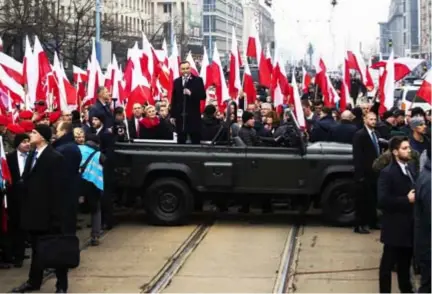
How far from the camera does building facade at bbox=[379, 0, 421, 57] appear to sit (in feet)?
487

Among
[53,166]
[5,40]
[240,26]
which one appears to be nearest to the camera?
[53,166]

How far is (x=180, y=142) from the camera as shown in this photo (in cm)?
1509

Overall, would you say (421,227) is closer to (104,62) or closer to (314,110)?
(314,110)

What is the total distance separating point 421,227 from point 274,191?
592 centimetres

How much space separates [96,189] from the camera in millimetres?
12414

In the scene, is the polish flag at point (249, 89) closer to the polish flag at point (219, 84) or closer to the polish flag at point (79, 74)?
the polish flag at point (219, 84)

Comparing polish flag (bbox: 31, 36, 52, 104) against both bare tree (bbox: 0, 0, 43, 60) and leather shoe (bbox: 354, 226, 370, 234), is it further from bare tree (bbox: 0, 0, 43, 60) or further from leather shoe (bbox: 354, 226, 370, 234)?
bare tree (bbox: 0, 0, 43, 60)

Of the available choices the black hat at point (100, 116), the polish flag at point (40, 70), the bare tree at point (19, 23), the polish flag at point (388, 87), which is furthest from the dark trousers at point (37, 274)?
the bare tree at point (19, 23)

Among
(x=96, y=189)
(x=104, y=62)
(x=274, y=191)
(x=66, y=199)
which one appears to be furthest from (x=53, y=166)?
(x=104, y=62)

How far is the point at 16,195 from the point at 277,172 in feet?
13.9

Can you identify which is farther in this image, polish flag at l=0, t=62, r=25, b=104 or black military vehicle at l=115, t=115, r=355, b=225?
black military vehicle at l=115, t=115, r=355, b=225

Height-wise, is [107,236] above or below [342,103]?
below

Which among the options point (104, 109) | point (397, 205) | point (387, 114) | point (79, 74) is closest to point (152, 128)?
point (104, 109)

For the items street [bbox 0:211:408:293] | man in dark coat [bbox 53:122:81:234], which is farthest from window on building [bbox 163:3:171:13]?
man in dark coat [bbox 53:122:81:234]
